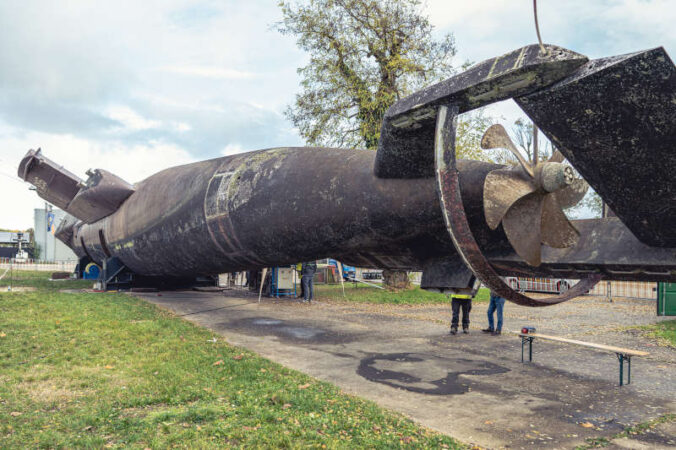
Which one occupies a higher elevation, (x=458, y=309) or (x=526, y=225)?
(x=526, y=225)

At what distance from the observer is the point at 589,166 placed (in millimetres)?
4633

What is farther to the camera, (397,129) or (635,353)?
(635,353)

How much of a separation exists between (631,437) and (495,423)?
1308 mm

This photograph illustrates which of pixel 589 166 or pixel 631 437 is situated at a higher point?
pixel 589 166

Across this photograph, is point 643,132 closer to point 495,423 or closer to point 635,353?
point 495,423

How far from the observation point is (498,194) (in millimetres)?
5234

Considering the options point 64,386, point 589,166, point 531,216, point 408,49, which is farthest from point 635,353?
point 408,49

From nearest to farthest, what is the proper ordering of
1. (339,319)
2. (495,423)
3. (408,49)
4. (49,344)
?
(495,423), (49,344), (339,319), (408,49)

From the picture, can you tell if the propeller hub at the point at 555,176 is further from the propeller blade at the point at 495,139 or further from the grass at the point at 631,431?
the grass at the point at 631,431

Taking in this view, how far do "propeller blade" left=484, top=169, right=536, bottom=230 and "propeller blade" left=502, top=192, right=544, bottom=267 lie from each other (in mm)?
204

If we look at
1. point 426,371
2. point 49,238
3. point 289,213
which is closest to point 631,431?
point 426,371

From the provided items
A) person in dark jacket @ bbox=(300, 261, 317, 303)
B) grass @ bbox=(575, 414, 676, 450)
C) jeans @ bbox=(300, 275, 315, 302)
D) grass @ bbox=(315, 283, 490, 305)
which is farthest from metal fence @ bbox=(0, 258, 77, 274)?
grass @ bbox=(575, 414, 676, 450)

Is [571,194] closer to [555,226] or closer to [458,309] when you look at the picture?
[555,226]

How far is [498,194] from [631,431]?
9.23 feet
